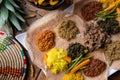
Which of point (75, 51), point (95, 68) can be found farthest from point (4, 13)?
point (95, 68)

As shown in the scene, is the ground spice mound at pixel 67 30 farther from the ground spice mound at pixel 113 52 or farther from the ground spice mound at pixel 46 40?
the ground spice mound at pixel 113 52

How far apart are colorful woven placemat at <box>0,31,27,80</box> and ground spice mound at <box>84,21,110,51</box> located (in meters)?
0.29

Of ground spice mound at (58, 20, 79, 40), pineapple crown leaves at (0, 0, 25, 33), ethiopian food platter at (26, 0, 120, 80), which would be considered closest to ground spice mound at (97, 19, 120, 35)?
ethiopian food platter at (26, 0, 120, 80)

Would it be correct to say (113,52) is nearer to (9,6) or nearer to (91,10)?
(91,10)

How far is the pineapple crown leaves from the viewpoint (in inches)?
60.9

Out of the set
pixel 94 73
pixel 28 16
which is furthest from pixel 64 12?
pixel 94 73

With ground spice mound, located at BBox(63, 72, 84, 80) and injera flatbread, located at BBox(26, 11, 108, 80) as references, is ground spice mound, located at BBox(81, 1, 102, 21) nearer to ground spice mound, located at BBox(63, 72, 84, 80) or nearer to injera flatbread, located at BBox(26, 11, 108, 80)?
injera flatbread, located at BBox(26, 11, 108, 80)

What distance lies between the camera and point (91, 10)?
5.11 feet

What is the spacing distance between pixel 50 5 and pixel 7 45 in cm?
27

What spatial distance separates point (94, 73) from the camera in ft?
5.04

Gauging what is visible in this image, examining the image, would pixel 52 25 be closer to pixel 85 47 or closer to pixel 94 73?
pixel 85 47

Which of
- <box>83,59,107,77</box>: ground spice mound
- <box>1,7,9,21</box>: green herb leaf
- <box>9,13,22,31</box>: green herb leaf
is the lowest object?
<box>83,59,107,77</box>: ground spice mound

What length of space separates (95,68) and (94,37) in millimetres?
130

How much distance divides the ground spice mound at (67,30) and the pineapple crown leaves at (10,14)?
0.17 meters
